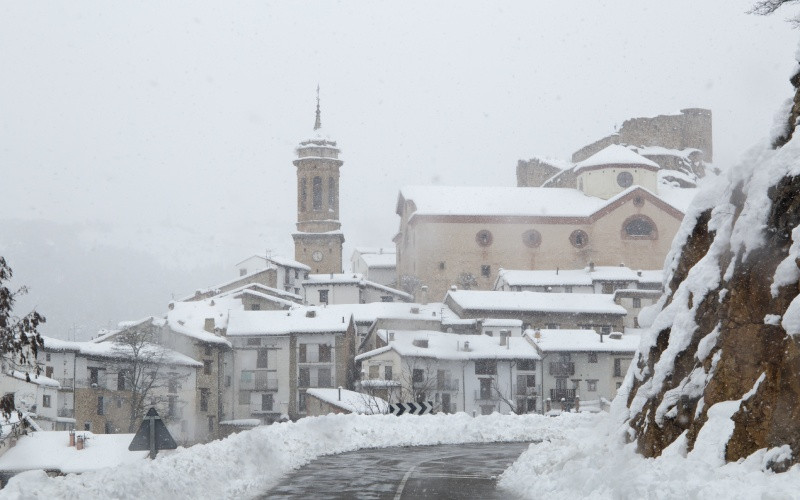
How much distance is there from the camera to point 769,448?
39.4 feet

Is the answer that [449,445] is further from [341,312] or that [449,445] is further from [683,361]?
[341,312]

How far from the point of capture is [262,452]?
71.8ft

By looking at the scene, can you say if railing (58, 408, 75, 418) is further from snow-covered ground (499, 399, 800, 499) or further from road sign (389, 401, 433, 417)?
snow-covered ground (499, 399, 800, 499)

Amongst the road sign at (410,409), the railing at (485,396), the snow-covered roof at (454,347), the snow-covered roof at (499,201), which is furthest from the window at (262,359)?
the road sign at (410,409)

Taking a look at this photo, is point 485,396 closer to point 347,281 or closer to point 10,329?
point 347,281

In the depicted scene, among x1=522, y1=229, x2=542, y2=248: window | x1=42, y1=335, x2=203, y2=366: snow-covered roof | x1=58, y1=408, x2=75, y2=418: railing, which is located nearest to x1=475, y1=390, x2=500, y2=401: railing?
x1=42, y1=335, x2=203, y2=366: snow-covered roof

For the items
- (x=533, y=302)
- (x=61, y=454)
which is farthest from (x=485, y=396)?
(x=61, y=454)

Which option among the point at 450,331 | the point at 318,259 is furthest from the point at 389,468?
the point at 318,259

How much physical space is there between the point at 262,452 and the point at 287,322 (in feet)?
201

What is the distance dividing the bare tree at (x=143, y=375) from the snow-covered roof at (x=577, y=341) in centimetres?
2480

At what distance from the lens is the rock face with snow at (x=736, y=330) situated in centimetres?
1266

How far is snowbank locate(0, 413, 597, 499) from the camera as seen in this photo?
1305cm

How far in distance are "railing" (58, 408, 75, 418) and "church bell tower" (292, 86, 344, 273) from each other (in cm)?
4706

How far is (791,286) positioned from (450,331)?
7052cm
